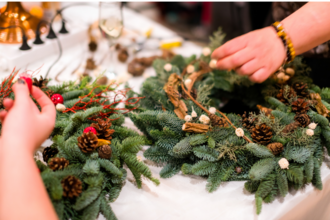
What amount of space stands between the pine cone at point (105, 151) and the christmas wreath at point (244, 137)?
125 millimetres

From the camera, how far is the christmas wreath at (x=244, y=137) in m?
0.63

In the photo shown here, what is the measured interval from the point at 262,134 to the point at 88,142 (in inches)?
16.8

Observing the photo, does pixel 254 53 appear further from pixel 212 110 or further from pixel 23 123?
pixel 23 123

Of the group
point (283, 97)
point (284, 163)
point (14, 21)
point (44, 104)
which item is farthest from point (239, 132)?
point (14, 21)

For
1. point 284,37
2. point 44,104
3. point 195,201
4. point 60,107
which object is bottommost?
point 195,201

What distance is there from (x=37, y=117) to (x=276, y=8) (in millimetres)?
961

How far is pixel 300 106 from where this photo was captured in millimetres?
738

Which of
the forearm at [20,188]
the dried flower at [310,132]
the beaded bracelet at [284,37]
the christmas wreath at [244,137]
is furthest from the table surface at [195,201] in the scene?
the beaded bracelet at [284,37]

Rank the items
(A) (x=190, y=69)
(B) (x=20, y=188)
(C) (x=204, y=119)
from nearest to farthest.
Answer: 1. (B) (x=20, y=188)
2. (C) (x=204, y=119)
3. (A) (x=190, y=69)

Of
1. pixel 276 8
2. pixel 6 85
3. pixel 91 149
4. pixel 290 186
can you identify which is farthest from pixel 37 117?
pixel 276 8

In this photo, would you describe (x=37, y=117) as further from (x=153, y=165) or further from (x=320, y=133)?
(x=320, y=133)

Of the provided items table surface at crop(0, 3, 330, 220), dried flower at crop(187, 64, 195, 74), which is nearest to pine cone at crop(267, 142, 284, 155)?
table surface at crop(0, 3, 330, 220)

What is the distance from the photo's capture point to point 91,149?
1.94ft

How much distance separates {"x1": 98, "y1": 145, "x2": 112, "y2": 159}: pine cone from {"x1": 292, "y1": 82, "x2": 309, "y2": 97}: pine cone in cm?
59
